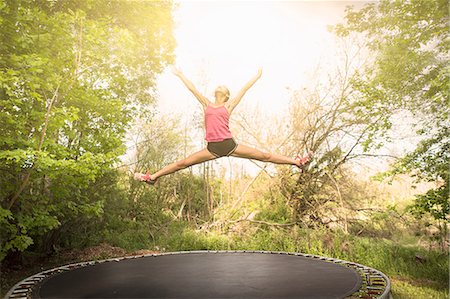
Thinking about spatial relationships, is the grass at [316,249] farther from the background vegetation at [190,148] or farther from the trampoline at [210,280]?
the trampoline at [210,280]

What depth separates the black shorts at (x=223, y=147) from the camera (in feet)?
9.05

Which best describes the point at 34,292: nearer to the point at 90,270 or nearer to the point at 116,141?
the point at 90,270

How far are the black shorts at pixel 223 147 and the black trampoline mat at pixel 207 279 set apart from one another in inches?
37.7

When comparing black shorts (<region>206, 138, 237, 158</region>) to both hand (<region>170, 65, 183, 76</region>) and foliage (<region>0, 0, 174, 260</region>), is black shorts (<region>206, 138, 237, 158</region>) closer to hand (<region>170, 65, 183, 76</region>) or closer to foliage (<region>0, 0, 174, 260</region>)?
hand (<region>170, 65, 183, 76</region>)

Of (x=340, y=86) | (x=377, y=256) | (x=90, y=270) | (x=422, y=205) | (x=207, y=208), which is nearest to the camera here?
(x=90, y=270)

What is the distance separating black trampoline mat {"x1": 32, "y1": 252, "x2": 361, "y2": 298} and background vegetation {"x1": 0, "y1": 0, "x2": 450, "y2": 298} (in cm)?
106

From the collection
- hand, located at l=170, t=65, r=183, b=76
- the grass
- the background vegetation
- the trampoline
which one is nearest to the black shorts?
hand, located at l=170, t=65, r=183, b=76

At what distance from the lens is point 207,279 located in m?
2.91

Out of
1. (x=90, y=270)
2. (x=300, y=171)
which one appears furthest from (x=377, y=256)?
(x=90, y=270)

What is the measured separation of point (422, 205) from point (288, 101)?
8.36ft

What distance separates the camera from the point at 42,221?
3.91 metres

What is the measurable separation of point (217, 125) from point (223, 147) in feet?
0.57

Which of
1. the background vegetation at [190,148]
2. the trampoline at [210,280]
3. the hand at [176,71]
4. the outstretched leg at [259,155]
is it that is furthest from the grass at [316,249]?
the hand at [176,71]

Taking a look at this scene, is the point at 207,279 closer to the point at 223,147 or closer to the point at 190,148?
the point at 223,147
